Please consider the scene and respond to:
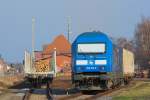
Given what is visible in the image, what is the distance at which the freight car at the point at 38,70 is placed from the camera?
1818 inches

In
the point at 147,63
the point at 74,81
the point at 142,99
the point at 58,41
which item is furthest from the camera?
the point at 58,41

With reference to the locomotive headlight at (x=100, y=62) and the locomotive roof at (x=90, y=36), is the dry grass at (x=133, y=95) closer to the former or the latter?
the locomotive headlight at (x=100, y=62)

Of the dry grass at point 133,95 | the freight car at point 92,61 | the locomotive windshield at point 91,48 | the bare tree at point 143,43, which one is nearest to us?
the dry grass at point 133,95

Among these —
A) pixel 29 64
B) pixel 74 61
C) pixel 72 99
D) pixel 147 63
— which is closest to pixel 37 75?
pixel 29 64

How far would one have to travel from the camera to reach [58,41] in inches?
4998

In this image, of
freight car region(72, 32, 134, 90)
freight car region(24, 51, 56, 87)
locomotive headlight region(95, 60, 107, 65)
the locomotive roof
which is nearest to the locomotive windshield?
freight car region(72, 32, 134, 90)

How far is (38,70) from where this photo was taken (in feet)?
157

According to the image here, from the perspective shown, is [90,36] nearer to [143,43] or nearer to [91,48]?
[91,48]

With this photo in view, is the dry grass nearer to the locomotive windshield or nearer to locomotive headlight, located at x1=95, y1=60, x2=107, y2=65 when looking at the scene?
locomotive headlight, located at x1=95, y1=60, x2=107, y2=65

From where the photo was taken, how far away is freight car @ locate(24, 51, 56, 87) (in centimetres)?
4619

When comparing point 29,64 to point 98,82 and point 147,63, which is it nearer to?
point 98,82

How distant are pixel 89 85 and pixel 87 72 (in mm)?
832

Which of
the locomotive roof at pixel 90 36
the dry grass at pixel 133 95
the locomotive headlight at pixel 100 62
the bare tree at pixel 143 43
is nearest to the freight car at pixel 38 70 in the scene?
the locomotive roof at pixel 90 36

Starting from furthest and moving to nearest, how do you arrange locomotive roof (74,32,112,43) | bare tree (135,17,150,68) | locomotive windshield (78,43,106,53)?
bare tree (135,17,150,68) < locomotive roof (74,32,112,43) < locomotive windshield (78,43,106,53)
